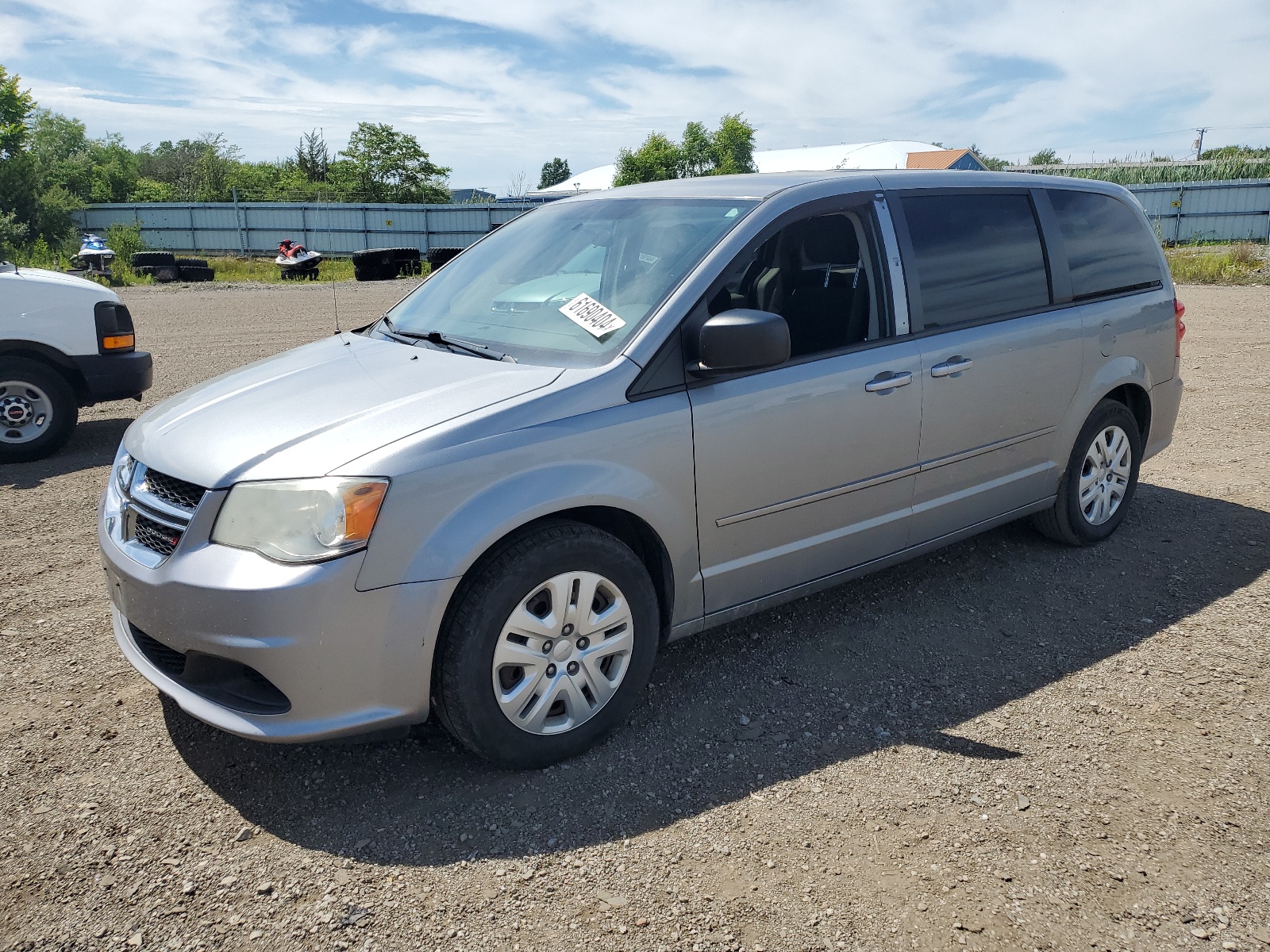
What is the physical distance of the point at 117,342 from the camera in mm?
7074

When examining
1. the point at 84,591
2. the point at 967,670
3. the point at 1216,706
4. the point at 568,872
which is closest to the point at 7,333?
the point at 84,591

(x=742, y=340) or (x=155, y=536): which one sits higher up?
(x=742, y=340)

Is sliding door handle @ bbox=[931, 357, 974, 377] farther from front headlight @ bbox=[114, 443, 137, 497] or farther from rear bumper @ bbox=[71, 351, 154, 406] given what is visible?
rear bumper @ bbox=[71, 351, 154, 406]

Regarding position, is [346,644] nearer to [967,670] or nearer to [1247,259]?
[967,670]

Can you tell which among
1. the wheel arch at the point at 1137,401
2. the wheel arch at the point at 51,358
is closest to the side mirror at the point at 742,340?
the wheel arch at the point at 1137,401

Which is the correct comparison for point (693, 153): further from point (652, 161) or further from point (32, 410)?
point (32, 410)

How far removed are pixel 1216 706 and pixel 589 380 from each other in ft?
8.29

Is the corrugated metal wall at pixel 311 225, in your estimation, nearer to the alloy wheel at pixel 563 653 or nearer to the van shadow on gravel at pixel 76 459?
the van shadow on gravel at pixel 76 459

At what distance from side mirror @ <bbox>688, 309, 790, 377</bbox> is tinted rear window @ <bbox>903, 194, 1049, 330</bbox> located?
1030 millimetres

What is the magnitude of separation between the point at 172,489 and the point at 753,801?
2.00 m

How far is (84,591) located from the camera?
179 inches

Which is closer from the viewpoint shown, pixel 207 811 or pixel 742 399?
pixel 207 811

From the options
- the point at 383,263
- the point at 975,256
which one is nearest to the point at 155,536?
the point at 975,256

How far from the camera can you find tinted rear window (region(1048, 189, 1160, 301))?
4.70 m
